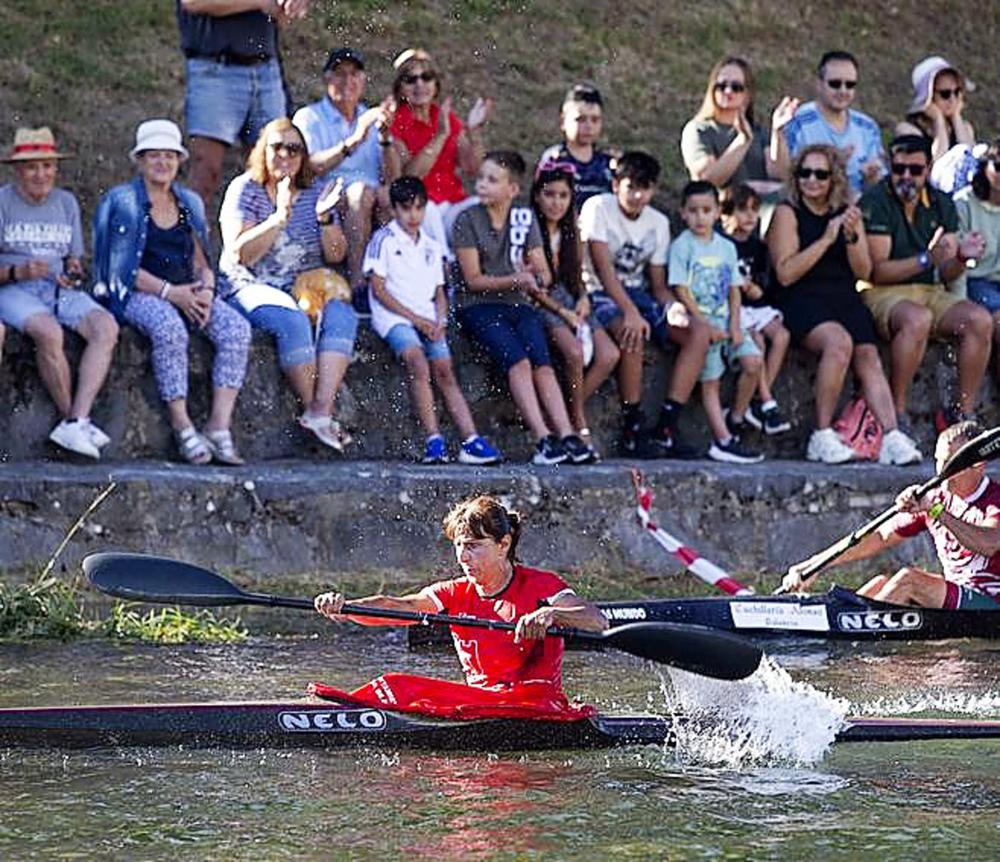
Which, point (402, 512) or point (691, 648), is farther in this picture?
point (402, 512)

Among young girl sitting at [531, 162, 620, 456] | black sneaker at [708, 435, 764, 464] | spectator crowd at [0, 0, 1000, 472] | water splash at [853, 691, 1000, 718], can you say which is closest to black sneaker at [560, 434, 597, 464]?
spectator crowd at [0, 0, 1000, 472]

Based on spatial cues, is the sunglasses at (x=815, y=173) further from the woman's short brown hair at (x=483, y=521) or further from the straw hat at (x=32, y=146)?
the woman's short brown hair at (x=483, y=521)

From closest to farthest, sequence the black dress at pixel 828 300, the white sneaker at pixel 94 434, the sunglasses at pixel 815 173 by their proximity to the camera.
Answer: the white sneaker at pixel 94 434 → the sunglasses at pixel 815 173 → the black dress at pixel 828 300

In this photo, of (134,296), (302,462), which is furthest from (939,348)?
(134,296)

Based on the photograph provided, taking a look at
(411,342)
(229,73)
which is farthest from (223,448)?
(229,73)

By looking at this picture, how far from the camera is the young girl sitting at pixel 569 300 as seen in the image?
11969 millimetres

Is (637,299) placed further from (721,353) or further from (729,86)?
(729,86)

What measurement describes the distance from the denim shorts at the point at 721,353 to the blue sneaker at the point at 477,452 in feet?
4.82

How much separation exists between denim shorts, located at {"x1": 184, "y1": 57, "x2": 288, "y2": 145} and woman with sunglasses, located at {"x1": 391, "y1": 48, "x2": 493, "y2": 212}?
2.21 feet

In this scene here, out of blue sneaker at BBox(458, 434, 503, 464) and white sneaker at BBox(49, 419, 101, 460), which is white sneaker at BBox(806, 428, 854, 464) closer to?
blue sneaker at BBox(458, 434, 503, 464)

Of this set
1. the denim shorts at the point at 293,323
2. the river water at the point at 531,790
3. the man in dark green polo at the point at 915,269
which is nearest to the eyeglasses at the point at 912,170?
the man in dark green polo at the point at 915,269

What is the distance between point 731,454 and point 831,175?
5.65 feet

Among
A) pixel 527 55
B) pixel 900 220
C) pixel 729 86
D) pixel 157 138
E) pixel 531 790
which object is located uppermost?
pixel 527 55

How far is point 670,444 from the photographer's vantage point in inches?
491
